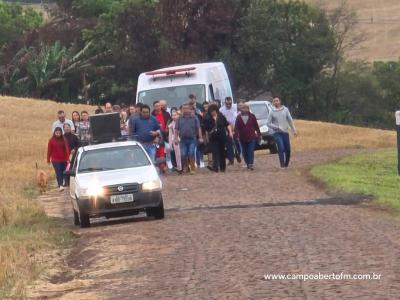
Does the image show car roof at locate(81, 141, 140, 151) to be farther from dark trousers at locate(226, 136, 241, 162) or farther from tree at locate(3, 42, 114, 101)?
tree at locate(3, 42, 114, 101)

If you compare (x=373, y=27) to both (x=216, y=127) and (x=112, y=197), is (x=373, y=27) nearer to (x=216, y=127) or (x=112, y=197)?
(x=216, y=127)

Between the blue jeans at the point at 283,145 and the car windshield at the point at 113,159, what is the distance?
6.57 meters

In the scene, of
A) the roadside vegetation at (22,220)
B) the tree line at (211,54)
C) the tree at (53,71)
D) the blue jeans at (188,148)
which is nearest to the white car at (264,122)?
the roadside vegetation at (22,220)

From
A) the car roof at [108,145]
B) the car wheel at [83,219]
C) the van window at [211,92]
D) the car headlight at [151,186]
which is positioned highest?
the van window at [211,92]

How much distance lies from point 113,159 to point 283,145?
7127 mm

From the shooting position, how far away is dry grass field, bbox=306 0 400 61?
299ft

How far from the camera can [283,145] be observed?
2691 cm

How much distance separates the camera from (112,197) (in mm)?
19234

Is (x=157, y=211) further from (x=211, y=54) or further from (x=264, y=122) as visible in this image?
(x=211, y=54)

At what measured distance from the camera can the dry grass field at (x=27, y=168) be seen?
1528cm

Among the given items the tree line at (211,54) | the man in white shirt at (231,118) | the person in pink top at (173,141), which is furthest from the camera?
the tree line at (211,54)

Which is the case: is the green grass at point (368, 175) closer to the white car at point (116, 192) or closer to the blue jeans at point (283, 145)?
the blue jeans at point (283, 145)

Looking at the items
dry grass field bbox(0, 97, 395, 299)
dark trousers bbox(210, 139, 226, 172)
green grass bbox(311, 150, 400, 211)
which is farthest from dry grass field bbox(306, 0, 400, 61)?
dark trousers bbox(210, 139, 226, 172)

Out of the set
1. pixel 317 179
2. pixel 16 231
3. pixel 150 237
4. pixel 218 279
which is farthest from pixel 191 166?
pixel 218 279
